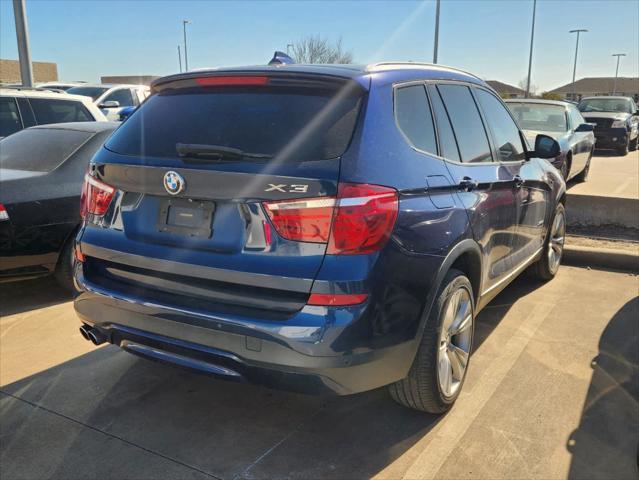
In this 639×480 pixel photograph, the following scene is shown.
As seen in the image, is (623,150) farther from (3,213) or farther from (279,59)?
(3,213)

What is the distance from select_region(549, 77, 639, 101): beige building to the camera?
81875mm

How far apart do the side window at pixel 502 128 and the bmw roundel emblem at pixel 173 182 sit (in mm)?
2242

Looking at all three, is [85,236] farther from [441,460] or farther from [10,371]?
[441,460]

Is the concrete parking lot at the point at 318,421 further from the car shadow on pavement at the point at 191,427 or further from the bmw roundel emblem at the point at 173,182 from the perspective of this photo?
the bmw roundel emblem at the point at 173,182

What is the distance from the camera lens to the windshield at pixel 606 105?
57.0ft

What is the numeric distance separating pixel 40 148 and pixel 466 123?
3835 mm

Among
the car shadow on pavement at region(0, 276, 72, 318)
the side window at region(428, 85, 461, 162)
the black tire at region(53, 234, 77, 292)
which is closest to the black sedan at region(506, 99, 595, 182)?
the side window at region(428, 85, 461, 162)

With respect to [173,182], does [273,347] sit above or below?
below

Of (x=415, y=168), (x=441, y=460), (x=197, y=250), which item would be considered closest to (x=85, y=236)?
(x=197, y=250)

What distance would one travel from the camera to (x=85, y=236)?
296 centimetres

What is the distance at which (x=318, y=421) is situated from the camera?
3100mm

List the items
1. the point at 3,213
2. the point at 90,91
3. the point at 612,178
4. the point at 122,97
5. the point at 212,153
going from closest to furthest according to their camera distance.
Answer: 1. the point at 212,153
2. the point at 3,213
3. the point at 612,178
4. the point at 122,97
5. the point at 90,91

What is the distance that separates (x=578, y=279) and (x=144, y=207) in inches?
174

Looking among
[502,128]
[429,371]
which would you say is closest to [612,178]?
[502,128]
